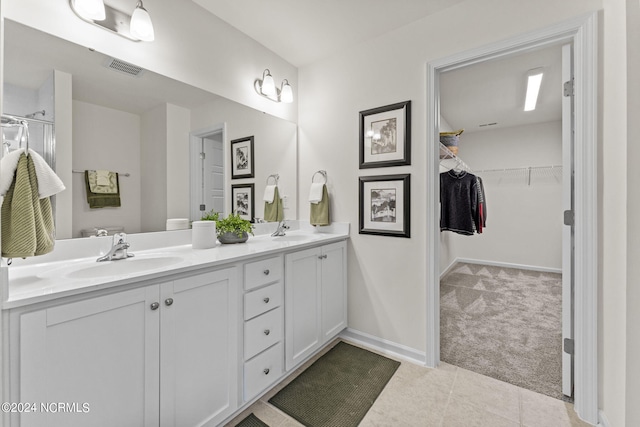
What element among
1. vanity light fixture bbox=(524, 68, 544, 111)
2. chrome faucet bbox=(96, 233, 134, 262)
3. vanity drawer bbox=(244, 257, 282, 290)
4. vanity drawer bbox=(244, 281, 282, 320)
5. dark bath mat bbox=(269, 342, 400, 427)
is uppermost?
vanity light fixture bbox=(524, 68, 544, 111)

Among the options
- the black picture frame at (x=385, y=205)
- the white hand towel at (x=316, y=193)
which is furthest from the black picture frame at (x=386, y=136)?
the white hand towel at (x=316, y=193)

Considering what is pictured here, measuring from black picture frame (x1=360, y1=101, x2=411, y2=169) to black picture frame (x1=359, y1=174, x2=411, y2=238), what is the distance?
5.1 inches

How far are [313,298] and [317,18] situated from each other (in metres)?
2.02

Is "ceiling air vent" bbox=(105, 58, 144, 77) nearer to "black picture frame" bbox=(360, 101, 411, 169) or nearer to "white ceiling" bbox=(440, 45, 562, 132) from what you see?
"black picture frame" bbox=(360, 101, 411, 169)

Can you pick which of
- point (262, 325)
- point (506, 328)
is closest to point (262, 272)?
point (262, 325)

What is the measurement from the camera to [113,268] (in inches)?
50.3

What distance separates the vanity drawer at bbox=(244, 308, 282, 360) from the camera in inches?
58.4

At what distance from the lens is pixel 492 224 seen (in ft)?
16.2

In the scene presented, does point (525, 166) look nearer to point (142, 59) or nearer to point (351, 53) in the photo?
point (351, 53)

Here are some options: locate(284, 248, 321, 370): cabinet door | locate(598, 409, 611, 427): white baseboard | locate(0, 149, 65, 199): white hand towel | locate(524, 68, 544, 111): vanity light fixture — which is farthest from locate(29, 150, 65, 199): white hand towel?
locate(524, 68, 544, 111): vanity light fixture

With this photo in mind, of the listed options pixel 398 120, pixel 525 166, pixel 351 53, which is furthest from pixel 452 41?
pixel 525 166

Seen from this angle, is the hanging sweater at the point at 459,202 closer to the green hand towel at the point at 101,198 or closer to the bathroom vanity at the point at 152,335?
the bathroom vanity at the point at 152,335

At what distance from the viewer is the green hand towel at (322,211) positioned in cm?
240

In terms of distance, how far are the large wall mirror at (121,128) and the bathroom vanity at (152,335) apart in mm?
232
